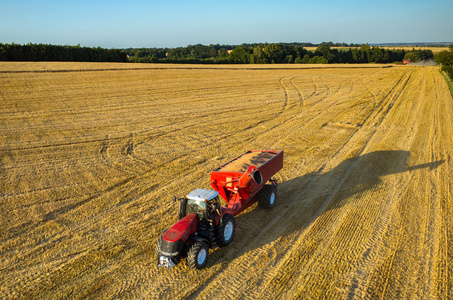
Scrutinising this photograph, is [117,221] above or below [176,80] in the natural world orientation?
below

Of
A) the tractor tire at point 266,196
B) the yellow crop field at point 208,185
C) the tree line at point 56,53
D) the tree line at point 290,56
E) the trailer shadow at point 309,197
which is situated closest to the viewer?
the yellow crop field at point 208,185

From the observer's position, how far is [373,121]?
18.9 m

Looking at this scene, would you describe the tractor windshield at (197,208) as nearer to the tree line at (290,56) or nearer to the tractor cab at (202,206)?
the tractor cab at (202,206)

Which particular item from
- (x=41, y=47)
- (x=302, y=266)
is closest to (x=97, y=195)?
(x=302, y=266)

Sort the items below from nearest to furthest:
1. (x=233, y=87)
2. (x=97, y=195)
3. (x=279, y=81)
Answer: (x=97, y=195)
(x=233, y=87)
(x=279, y=81)

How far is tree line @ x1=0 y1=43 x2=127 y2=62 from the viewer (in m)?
39.0

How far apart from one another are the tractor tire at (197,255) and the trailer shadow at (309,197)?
0.34 m

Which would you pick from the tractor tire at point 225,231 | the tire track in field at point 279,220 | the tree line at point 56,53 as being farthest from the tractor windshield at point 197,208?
the tree line at point 56,53

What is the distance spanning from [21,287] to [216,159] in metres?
7.99

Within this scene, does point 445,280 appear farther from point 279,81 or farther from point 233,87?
point 279,81

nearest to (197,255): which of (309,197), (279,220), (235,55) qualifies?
(279,220)

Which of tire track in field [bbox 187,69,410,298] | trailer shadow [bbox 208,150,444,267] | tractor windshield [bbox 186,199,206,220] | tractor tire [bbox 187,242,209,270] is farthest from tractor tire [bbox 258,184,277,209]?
tractor tire [bbox 187,242,209,270]

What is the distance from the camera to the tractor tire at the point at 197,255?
6.53m

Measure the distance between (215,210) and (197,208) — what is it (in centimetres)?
42
